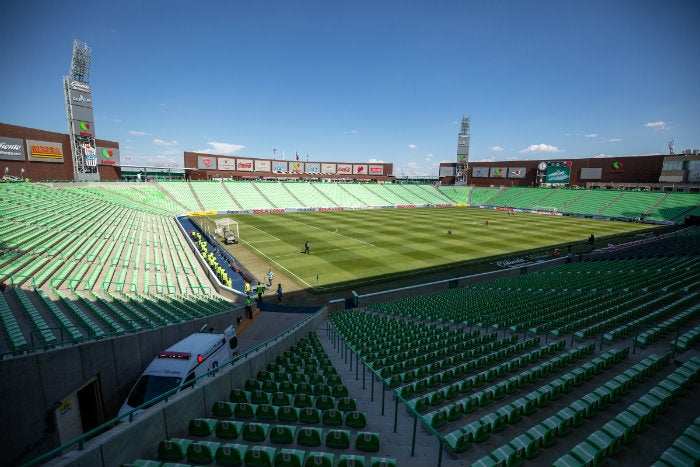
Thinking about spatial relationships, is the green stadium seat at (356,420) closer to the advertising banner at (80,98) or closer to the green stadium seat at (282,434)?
the green stadium seat at (282,434)

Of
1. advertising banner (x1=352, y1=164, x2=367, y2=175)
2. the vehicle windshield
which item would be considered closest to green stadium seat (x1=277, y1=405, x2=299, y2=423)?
the vehicle windshield

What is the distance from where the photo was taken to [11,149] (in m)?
41.8

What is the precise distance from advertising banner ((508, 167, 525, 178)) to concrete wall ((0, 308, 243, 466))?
110m

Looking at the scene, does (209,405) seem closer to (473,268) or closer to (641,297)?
(641,297)

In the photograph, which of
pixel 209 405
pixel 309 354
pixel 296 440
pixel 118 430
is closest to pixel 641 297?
pixel 309 354

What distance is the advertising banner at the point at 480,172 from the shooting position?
10824cm

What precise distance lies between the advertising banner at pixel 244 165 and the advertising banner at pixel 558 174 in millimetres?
86889

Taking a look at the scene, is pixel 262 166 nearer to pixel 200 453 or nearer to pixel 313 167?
pixel 313 167

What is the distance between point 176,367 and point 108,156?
7184cm

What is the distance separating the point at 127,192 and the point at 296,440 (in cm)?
6144

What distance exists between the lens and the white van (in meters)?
8.62

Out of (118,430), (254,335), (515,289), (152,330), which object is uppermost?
(118,430)

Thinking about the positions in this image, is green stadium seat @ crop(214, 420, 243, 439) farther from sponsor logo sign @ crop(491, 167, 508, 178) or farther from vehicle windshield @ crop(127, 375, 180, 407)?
sponsor logo sign @ crop(491, 167, 508, 178)

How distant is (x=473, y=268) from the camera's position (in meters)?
30.9
